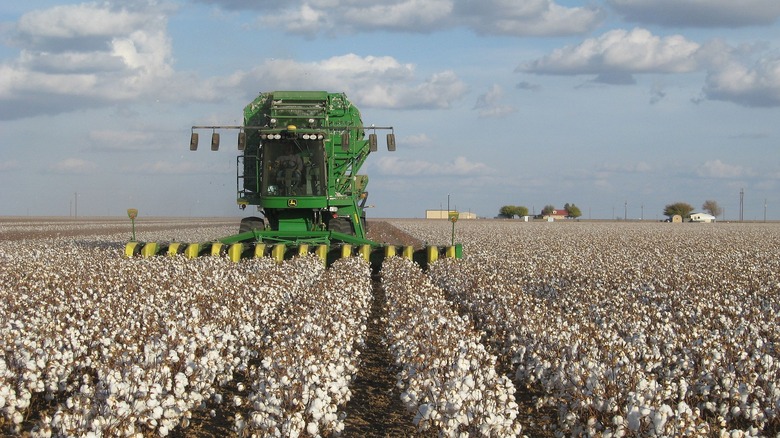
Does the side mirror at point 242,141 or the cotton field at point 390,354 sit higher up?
the side mirror at point 242,141

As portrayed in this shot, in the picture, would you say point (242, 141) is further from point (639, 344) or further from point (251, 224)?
point (639, 344)

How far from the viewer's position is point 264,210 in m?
22.1

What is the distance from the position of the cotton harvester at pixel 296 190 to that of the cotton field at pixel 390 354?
496cm

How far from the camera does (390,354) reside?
10594mm

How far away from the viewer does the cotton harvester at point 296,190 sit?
20453 mm

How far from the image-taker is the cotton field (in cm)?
618

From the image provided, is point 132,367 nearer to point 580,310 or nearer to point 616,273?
point 580,310

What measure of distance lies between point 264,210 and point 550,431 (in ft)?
50.5

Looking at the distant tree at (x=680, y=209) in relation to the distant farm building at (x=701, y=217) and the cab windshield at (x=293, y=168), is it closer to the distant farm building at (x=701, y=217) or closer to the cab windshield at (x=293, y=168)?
the distant farm building at (x=701, y=217)

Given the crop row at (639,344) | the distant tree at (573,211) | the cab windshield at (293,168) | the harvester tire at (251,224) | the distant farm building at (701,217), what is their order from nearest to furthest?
1. the crop row at (639,344)
2. the cab windshield at (293,168)
3. the harvester tire at (251,224)
4. the distant farm building at (701,217)
5. the distant tree at (573,211)

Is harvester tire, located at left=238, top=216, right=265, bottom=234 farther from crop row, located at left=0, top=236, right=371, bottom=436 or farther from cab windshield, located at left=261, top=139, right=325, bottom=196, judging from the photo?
crop row, located at left=0, top=236, right=371, bottom=436

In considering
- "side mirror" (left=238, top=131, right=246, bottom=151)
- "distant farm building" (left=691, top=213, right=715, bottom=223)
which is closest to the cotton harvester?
"side mirror" (left=238, top=131, right=246, bottom=151)

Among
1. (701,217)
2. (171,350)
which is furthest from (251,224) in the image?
(701,217)

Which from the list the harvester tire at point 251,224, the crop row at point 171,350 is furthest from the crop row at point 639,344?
the harvester tire at point 251,224
